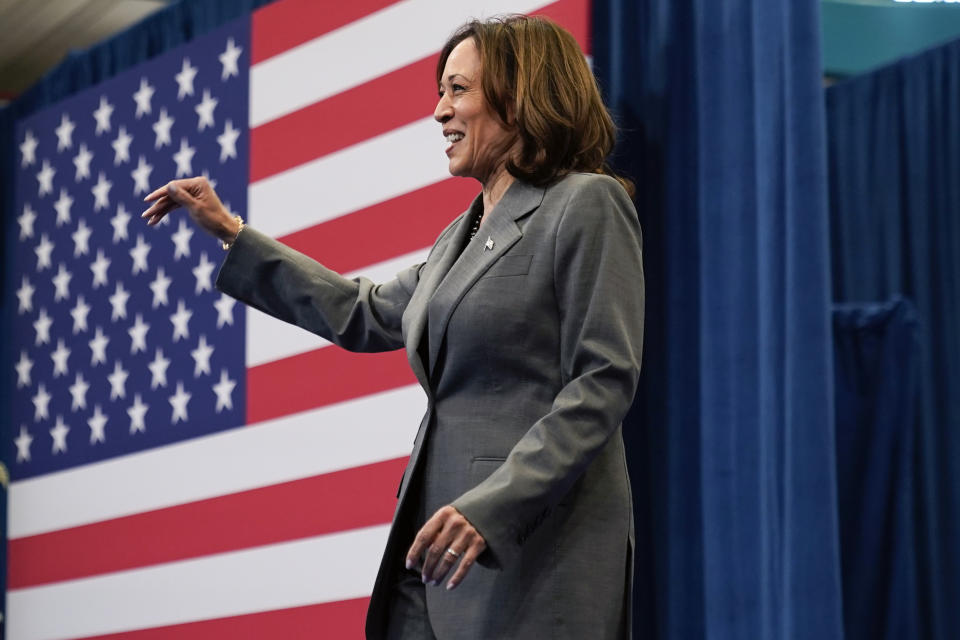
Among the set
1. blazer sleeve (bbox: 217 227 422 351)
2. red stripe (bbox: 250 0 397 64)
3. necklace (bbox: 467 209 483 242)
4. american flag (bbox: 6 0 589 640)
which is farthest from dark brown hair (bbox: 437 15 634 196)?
red stripe (bbox: 250 0 397 64)

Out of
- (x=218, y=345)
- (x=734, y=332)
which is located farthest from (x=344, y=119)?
(x=734, y=332)

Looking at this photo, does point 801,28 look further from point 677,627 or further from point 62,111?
point 62,111

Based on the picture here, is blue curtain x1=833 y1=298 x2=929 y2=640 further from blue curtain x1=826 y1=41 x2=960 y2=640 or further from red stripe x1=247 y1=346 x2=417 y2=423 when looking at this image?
red stripe x1=247 y1=346 x2=417 y2=423

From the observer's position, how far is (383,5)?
12.4ft

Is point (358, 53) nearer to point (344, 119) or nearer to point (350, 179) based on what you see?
point (344, 119)

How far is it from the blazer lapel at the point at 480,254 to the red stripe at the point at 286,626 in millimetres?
1968

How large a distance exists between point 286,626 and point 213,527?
0.46 m

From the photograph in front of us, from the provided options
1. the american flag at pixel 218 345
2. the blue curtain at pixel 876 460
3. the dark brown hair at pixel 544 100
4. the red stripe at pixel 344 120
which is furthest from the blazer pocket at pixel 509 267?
the blue curtain at pixel 876 460

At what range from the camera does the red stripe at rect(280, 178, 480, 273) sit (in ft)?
11.2

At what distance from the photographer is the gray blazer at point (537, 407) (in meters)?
1.38

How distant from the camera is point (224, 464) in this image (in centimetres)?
407

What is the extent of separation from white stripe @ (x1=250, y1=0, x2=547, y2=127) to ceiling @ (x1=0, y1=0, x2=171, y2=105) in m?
1.73

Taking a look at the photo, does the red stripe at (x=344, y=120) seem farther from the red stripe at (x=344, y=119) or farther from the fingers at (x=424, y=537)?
the fingers at (x=424, y=537)

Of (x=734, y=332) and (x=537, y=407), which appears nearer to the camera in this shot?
(x=537, y=407)
